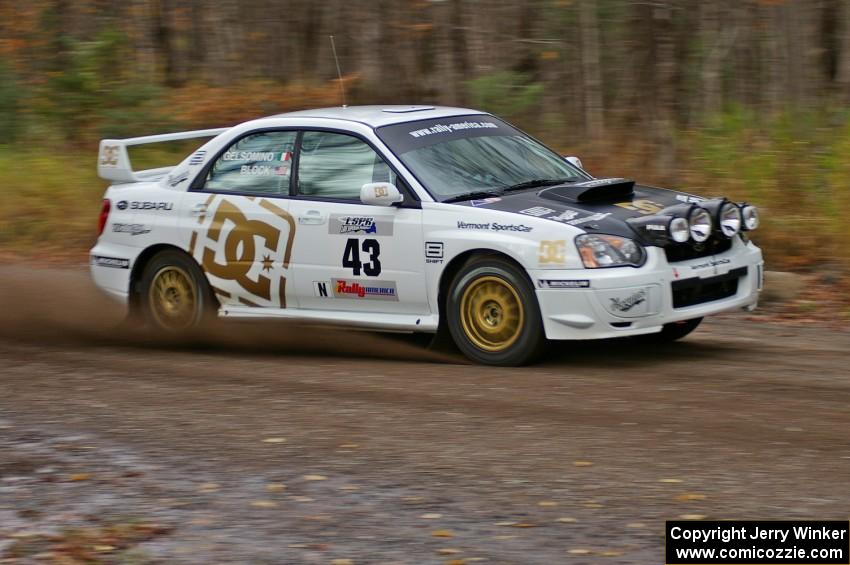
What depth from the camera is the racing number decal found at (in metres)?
8.23

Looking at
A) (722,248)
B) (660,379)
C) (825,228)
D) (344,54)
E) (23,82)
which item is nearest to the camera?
(660,379)

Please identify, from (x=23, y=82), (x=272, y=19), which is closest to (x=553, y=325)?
(x=272, y=19)

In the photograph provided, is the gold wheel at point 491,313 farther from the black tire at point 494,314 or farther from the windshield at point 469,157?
the windshield at point 469,157

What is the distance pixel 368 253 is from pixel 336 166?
Result: 28.8 inches

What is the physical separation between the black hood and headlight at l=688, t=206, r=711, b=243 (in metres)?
0.23

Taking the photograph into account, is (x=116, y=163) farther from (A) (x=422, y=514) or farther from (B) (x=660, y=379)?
(A) (x=422, y=514)

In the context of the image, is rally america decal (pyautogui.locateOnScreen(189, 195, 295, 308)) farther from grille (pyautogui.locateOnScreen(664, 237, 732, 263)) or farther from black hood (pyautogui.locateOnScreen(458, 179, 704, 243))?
grille (pyautogui.locateOnScreen(664, 237, 732, 263))

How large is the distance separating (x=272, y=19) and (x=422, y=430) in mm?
13019

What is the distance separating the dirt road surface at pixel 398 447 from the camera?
4895 mm

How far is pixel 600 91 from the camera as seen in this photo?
1450 centimetres

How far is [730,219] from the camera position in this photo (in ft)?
26.5

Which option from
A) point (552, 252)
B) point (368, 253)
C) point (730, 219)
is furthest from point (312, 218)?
point (730, 219)

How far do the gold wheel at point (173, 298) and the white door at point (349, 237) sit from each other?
104cm

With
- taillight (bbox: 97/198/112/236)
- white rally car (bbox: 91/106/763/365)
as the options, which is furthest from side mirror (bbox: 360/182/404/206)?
taillight (bbox: 97/198/112/236)
